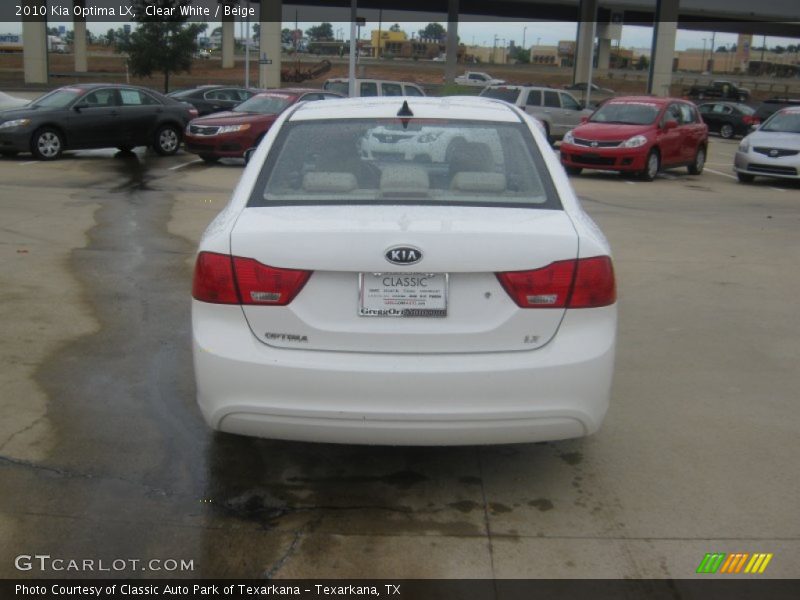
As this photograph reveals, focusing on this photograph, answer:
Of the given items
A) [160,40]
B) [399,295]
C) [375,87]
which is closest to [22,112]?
[375,87]

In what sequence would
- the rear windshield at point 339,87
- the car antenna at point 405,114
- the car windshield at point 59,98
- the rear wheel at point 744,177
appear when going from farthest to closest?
the rear windshield at point 339,87 → the rear wheel at point 744,177 → the car windshield at point 59,98 → the car antenna at point 405,114

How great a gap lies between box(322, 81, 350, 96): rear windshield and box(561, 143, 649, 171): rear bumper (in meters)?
7.76

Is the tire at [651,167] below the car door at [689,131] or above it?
below

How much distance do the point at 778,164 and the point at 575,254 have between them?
15375 millimetres

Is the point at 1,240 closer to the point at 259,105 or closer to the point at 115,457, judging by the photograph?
the point at 115,457

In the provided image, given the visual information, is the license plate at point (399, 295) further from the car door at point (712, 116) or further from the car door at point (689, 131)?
the car door at point (712, 116)

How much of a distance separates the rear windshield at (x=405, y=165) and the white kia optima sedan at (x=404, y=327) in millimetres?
288

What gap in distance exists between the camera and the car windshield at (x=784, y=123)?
18109mm

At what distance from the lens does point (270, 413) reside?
144 inches

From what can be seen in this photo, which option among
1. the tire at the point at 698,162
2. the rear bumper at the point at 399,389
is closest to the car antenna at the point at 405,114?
the rear bumper at the point at 399,389

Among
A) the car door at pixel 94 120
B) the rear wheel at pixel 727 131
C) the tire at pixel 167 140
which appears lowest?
the rear wheel at pixel 727 131

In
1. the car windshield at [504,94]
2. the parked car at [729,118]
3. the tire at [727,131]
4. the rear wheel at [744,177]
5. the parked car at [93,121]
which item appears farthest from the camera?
the tire at [727,131]

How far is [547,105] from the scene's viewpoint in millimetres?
25875

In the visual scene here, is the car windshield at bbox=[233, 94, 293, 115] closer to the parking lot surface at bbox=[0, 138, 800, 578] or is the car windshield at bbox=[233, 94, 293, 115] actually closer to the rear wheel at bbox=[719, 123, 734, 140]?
the parking lot surface at bbox=[0, 138, 800, 578]
